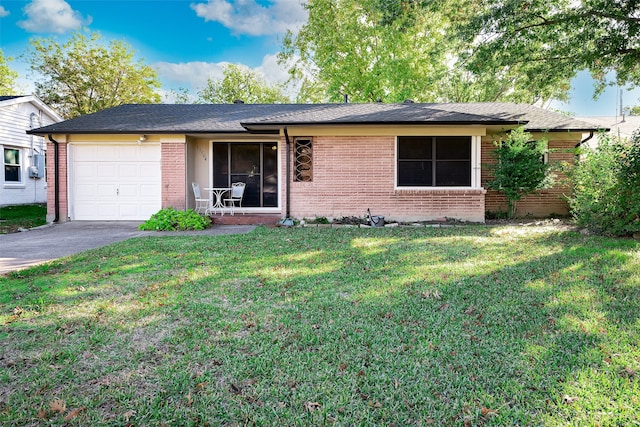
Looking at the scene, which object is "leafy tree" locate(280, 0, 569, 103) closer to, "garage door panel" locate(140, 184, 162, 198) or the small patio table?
the small patio table

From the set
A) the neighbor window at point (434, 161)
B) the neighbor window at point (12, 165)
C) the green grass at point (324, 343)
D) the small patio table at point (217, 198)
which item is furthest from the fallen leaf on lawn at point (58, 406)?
the neighbor window at point (12, 165)

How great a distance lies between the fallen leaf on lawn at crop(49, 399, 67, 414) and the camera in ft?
6.63

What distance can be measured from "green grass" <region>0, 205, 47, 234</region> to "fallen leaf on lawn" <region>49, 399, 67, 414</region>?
30.8 ft

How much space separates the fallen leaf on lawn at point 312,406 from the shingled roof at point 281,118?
27.0 feet

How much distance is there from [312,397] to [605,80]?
46.9ft

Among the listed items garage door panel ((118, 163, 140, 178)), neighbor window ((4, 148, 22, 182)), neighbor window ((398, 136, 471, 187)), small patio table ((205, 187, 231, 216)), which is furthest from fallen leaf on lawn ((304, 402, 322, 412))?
neighbor window ((4, 148, 22, 182))

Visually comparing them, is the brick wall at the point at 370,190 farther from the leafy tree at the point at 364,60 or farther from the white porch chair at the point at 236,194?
the leafy tree at the point at 364,60

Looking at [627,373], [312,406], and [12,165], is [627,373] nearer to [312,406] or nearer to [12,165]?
[312,406]

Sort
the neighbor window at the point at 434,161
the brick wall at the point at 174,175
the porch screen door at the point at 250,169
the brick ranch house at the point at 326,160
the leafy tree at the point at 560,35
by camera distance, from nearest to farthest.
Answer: the leafy tree at the point at 560,35
the brick ranch house at the point at 326,160
the neighbor window at the point at 434,161
the brick wall at the point at 174,175
the porch screen door at the point at 250,169

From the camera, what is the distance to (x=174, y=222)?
30.8 ft

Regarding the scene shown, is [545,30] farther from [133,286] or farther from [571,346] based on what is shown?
[133,286]

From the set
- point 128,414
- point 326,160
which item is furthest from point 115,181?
point 128,414

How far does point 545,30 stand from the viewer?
30.6 feet

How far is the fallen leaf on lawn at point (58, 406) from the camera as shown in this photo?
202cm
